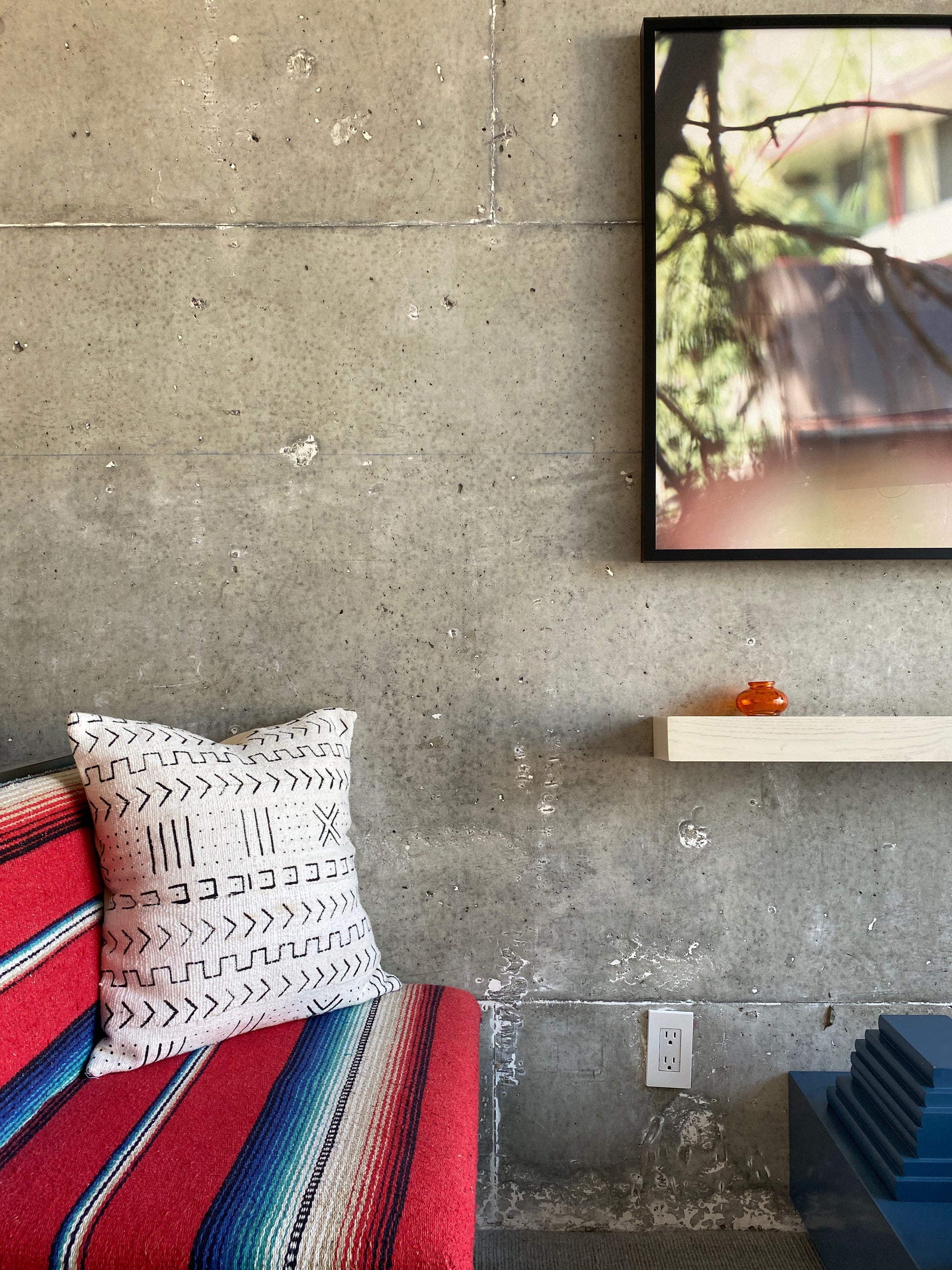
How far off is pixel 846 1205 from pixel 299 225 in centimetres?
193

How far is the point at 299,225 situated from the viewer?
1600 mm

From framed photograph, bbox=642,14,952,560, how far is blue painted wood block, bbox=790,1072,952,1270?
990mm

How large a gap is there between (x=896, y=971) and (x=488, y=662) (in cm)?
96

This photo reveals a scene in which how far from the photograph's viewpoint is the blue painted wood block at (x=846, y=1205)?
1.18 metres

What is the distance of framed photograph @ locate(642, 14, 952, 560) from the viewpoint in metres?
1.56

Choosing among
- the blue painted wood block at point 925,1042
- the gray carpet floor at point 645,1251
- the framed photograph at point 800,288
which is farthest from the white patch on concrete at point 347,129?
the gray carpet floor at point 645,1251

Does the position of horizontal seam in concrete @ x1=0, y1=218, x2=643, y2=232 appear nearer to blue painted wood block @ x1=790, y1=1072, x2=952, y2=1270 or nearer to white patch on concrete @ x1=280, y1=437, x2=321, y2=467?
white patch on concrete @ x1=280, y1=437, x2=321, y2=467

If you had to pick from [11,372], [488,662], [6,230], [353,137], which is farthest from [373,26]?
[488,662]

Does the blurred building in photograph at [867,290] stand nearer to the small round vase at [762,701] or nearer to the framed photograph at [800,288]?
the framed photograph at [800,288]

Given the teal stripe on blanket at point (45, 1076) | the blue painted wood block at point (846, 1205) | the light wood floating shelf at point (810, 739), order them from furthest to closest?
the light wood floating shelf at point (810, 739), the blue painted wood block at point (846, 1205), the teal stripe on blanket at point (45, 1076)

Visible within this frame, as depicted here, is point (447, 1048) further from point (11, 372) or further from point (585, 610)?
point (11, 372)

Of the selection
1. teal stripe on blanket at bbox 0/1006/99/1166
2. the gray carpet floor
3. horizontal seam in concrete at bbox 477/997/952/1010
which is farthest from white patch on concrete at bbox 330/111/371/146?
the gray carpet floor

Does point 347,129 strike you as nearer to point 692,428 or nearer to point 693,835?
point 692,428

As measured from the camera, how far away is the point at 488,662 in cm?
161
